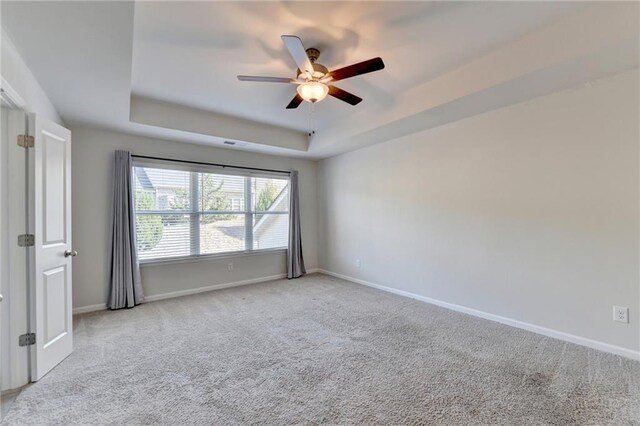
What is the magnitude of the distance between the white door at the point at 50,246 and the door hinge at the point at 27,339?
0.02m

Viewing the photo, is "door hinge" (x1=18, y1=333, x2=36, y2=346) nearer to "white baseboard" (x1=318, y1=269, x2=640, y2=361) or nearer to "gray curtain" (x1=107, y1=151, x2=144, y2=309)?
"gray curtain" (x1=107, y1=151, x2=144, y2=309)

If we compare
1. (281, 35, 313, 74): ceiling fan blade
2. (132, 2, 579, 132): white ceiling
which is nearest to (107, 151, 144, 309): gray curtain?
(132, 2, 579, 132): white ceiling

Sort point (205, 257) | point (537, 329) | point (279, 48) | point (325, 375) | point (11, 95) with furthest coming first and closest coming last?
point (205, 257) → point (537, 329) → point (279, 48) → point (325, 375) → point (11, 95)

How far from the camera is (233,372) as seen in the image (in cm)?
227

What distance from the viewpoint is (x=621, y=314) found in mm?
2475

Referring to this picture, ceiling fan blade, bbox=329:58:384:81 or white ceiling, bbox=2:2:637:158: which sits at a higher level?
white ceiling, bbox=2:2:637:158

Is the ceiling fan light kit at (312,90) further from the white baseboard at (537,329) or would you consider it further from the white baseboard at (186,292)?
the white baseboard at (186,292)

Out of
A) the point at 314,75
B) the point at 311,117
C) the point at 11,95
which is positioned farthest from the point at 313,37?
the point at 11,95

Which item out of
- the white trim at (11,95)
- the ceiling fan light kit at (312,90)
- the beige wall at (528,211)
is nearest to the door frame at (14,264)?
the white trim at (11,95)

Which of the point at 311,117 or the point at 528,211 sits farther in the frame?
the point at 311,117

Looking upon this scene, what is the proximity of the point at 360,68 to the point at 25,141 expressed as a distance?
101 inches

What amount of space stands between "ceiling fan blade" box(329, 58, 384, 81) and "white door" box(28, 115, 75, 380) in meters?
2.34

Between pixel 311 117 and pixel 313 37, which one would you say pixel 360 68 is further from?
pixel 311 117

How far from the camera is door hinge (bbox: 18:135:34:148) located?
212cm
